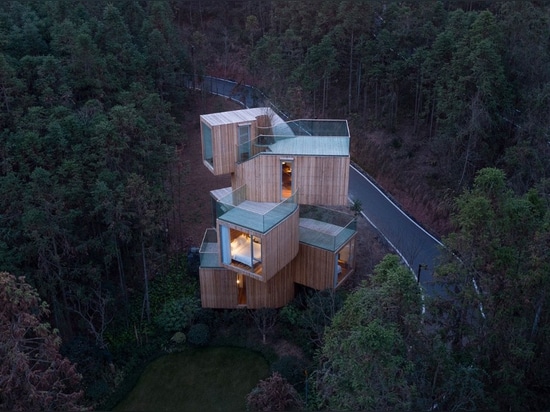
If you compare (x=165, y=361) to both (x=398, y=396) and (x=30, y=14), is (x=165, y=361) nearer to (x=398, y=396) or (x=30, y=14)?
(x=398, y=396)

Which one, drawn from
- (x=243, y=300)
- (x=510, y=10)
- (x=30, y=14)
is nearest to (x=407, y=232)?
(x=243, y=300)

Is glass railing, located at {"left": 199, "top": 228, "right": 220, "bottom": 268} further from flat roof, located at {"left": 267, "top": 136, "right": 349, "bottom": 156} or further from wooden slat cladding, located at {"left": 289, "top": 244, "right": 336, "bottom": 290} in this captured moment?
flat roof, located at {"left": 267, "top": 136, "right": 349, "bottom": 156}

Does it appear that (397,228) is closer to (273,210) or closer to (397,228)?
(397,228)

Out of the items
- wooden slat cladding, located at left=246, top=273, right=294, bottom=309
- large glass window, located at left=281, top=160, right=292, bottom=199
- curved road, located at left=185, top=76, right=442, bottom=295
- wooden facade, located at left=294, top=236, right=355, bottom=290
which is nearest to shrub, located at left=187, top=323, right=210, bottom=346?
wooden slat cladding, located at left=246, top=273, right=294, bottom=309

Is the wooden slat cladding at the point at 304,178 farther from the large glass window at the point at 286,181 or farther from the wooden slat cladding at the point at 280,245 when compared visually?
the wooden slat cladding at the point at 280,245

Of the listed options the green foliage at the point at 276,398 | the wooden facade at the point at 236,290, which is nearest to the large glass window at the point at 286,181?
the wooden facade at the point at 236,290
